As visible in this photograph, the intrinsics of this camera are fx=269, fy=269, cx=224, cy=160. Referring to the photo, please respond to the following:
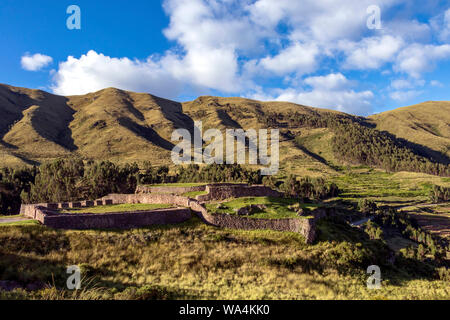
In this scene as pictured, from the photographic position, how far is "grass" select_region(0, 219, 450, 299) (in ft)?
47.2

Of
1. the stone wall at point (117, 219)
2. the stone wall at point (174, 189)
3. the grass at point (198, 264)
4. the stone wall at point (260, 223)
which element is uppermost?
the stone wall at point (174, 189)

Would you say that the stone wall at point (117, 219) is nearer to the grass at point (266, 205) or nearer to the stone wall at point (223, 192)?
the grass at point (266, 205)

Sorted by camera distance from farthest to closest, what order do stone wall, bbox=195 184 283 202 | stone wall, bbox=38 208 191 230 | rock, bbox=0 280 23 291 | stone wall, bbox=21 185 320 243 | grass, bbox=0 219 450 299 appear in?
stone wall, bbox=195 184 283 202, stone wall, bbox=21 185 320 243, stone wall, bbox=38 208 191 230, grass, bbox=0 219 450 299, rock, bbox=0 280 23 291

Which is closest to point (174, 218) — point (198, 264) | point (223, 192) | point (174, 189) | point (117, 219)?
point (117, 219)

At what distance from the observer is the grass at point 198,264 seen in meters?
14.4

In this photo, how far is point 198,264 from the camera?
18172 millimetres

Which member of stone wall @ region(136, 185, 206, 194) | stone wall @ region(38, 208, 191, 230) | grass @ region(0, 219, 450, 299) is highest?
stone wall @ region(136, 185, 206, 194)

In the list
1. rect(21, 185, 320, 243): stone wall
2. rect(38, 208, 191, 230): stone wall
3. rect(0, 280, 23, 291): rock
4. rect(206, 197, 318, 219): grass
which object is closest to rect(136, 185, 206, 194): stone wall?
rect(21, 185, 320, 243): stone wall

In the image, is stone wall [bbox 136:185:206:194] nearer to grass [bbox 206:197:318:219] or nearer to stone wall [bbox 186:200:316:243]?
grass [bbox 206:197:318:219]

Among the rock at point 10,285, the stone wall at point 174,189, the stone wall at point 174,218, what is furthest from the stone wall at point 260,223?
the rock at point 10,285
